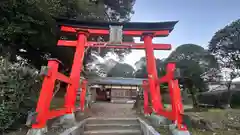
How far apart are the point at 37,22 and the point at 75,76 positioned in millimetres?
3408

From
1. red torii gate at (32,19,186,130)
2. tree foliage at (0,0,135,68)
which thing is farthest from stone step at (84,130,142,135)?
tree foliage at (0,0,135,68)

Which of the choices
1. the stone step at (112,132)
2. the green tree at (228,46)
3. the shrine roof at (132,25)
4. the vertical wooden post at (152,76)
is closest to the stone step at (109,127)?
the stone step at (112,132)

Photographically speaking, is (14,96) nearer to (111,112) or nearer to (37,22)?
(37,22)

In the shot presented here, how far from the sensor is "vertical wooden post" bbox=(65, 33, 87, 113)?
416 cm

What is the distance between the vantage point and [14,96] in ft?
10.3

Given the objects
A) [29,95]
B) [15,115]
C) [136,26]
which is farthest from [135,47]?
[15,115]

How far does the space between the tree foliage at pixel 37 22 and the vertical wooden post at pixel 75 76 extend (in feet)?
4.79

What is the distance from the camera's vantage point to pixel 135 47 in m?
5.42

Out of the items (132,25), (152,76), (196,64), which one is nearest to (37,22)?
(132,25)

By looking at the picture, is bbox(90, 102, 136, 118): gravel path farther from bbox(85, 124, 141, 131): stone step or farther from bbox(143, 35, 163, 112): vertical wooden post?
bbox(143, 35, 163, 112): vertical wooden post

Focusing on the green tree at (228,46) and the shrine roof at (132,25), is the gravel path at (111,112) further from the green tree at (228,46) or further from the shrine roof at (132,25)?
the green tree at (228,46)

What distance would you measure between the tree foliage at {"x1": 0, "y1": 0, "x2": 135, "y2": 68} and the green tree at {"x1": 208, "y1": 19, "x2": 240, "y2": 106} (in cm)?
742

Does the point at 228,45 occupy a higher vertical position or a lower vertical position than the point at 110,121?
higher

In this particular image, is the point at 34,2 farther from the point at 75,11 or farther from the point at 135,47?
the point at 135,47
